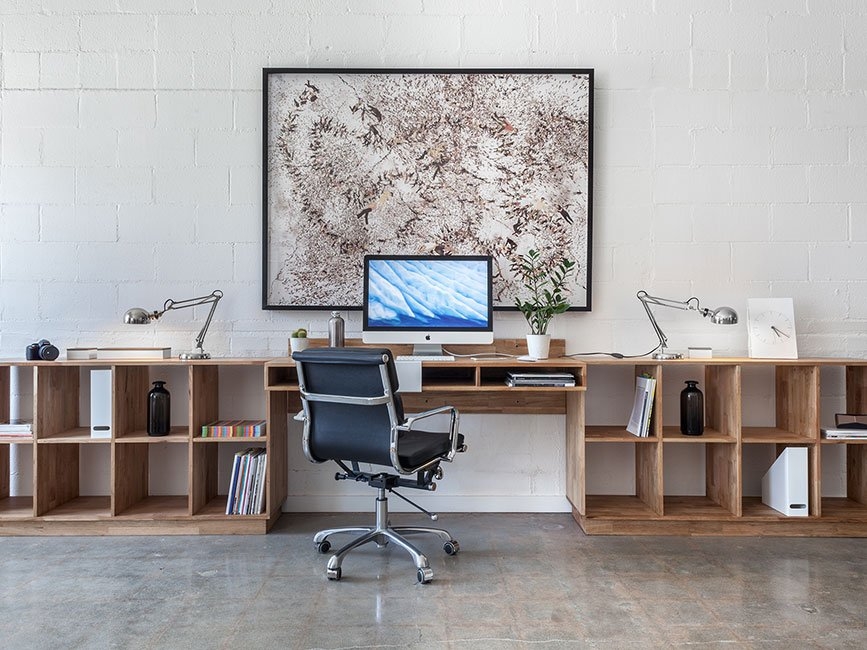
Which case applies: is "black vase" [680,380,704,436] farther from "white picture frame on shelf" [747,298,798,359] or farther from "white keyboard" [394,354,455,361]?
"white keyboard" [394,354,455,361]

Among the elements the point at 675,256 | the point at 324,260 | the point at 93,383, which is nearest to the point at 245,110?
the point at 324,260

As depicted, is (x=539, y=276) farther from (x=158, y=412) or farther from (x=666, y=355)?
(x=158, y=412)

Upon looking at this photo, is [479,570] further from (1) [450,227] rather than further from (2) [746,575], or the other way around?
(1) [450,227]

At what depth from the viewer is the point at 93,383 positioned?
133 inches

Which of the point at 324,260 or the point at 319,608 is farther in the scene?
the point at 324,260

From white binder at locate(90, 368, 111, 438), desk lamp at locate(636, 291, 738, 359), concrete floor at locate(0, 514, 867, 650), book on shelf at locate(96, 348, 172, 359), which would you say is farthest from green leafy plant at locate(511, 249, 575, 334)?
white binder at locate(90, 368, 111, 438)

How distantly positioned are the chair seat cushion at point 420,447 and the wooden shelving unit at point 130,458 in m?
0.79

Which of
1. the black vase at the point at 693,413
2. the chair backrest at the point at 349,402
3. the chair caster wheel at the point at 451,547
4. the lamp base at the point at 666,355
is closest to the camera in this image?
the chair backrest at the point at 349,402

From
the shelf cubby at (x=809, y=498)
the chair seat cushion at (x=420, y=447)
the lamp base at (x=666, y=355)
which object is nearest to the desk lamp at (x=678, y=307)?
the lamp base at (x=666, y=355)

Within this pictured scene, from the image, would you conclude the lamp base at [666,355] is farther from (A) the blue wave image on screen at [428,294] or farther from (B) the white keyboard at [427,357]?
(B) the white keyboard at [427,357]

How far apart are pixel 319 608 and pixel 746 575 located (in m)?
1.72

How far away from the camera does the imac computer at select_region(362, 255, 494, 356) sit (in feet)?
11.3

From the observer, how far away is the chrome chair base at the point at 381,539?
2744mm

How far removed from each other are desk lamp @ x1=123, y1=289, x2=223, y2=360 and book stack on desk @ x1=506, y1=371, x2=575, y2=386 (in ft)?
5.01
